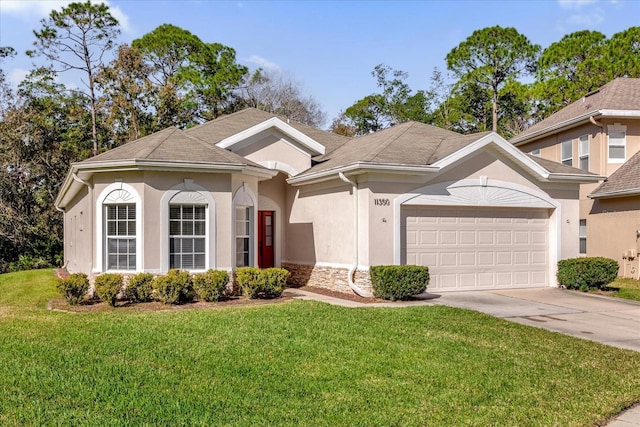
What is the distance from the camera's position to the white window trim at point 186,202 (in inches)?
496

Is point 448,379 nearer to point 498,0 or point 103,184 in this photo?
point 103,184

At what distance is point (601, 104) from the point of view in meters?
19.7

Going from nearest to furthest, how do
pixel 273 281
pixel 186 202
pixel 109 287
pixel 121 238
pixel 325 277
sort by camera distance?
pixel 109 287 → pixel 273 281 → pixel 121 238 → pixel 186 202 → pixel 325 277

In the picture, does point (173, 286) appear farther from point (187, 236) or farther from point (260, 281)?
point (260, 281)

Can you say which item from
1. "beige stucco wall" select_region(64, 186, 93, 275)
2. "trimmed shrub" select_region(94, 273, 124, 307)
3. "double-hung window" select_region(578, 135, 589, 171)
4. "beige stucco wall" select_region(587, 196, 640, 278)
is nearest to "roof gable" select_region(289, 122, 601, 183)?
"beige stucco wall" select_region(587, 196, 640, 278)

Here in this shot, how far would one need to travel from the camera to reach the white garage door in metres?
13.8

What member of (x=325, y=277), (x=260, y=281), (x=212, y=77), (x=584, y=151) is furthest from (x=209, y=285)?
(x=212, y=77)

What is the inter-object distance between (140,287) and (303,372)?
6645 millimetres

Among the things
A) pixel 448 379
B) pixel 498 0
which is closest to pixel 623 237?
pixel 498 0

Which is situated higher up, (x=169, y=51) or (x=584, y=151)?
(x=169, y=51)

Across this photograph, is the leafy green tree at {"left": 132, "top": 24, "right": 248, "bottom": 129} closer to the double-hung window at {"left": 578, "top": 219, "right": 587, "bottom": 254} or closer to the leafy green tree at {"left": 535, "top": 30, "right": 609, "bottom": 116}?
the leafy green tree at {"left": 535, "top": 30, "right": 609, "bottom": 116}

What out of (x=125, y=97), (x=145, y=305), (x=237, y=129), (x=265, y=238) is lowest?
(x=145, y=305)

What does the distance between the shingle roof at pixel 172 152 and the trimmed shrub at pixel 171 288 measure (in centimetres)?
264

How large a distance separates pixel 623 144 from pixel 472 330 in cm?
1415
